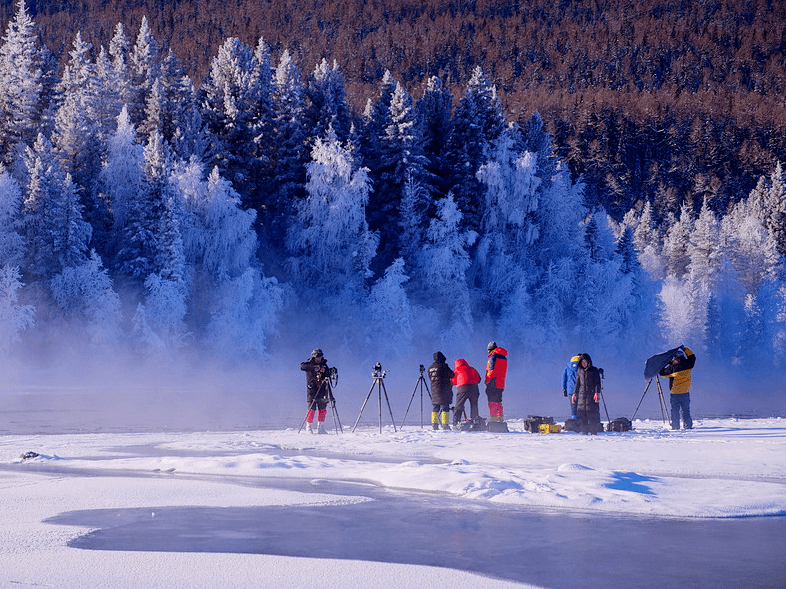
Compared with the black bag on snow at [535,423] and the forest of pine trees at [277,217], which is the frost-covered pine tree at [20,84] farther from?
the black bag on snow at [535,423]

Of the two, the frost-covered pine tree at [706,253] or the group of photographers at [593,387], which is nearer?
the group of photographers at [593,387]

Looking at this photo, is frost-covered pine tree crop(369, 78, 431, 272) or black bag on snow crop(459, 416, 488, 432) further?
frost-covered pine tree crop(369, 78, 431, 272)

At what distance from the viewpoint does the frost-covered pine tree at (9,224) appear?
4803cm

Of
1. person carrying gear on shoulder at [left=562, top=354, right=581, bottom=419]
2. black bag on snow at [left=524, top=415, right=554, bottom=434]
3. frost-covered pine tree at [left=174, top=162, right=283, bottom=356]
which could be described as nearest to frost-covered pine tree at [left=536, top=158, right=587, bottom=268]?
frost-covered pine tree at [left=174, top=162, right=283, bottom=356]

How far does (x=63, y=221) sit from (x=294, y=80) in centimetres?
1859

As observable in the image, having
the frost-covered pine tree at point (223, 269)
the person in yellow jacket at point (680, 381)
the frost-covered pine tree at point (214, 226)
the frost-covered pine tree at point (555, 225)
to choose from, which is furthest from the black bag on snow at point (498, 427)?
the frost-covered pine tree at point (555, 225)

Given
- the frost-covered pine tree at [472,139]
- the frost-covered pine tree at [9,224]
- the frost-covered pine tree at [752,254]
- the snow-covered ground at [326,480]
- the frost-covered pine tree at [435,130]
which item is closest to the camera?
the snow-covered ground at [326,480]

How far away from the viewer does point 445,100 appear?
66812 millimetres

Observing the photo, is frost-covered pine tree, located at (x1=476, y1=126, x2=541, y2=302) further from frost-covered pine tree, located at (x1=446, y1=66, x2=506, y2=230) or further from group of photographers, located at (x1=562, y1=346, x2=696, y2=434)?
group of photographers, located at (x1=562, y1=346, x2=696, y2=434)

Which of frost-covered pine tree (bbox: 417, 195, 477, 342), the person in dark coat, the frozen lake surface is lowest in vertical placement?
the frozen lake surface

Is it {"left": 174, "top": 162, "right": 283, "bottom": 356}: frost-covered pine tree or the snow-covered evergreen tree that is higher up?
the snow-covered evergreen tree

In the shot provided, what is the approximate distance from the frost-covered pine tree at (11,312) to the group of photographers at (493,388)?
29.4m

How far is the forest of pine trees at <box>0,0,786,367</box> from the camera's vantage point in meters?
49.2

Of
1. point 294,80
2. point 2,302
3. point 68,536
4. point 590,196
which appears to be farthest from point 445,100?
point 590,196
